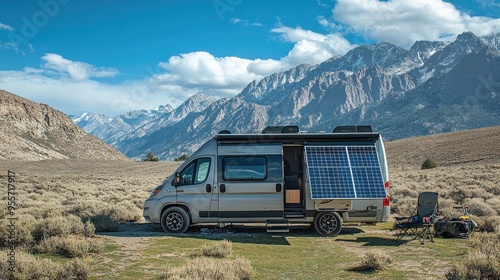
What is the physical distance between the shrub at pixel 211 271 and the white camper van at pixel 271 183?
15.1 ft

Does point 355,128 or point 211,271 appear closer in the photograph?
point 211,271

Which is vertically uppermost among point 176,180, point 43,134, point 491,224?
point 43,134

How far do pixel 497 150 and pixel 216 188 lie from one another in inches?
2060

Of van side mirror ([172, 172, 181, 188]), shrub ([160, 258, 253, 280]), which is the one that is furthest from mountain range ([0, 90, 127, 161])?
shrub ([160, 258, 253, 280])

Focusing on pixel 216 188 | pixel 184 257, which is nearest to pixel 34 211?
pixel 216 188

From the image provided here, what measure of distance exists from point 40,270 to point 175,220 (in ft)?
18.9

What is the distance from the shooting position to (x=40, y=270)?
715cm

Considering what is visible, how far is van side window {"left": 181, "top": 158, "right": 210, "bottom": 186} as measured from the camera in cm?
1274

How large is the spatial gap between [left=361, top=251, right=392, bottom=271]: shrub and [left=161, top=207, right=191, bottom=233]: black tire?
5.61 m

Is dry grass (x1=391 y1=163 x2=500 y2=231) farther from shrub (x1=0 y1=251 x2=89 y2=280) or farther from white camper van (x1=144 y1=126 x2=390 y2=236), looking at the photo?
shrub (x1=0 y1=251 x2=89 y2=280)

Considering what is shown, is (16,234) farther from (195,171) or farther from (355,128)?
(355,128)

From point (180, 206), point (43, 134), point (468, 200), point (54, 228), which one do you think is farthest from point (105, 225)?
point (43, 134)

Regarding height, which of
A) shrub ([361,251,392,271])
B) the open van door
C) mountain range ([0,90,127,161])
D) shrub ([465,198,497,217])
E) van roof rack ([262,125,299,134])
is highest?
mountain range ([0,90,127,161])

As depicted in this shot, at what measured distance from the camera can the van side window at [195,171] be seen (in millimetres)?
12742
